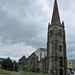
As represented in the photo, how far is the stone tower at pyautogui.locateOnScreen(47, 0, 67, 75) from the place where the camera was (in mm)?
48903

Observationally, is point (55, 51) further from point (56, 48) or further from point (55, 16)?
point (55, 16)

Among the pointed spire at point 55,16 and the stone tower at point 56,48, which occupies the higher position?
the pointed spire at point 55,16

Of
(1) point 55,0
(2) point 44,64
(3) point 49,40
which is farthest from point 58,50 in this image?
(1) point 55,0

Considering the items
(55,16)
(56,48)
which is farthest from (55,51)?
(55,16)

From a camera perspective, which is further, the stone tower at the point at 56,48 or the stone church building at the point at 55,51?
the stone church building at the point at 55,51

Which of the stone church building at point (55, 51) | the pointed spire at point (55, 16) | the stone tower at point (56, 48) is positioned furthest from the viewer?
the pointed spire at point (55, 16)

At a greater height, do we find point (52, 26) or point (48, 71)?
point (52, 26)

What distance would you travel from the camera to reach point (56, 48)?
50.4 meters

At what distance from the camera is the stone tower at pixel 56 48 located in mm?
48903

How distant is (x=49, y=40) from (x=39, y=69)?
15512 mm

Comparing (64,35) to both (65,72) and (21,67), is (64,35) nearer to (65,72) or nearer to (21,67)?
(65,72)

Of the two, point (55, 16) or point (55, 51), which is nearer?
point (55, 51)

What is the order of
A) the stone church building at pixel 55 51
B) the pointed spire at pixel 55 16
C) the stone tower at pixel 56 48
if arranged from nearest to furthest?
the stone tower at pixel 56 48, the stone church building at pixel 55 51, the pointed spire at pixel 55 16

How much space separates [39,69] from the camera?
60062 mm
